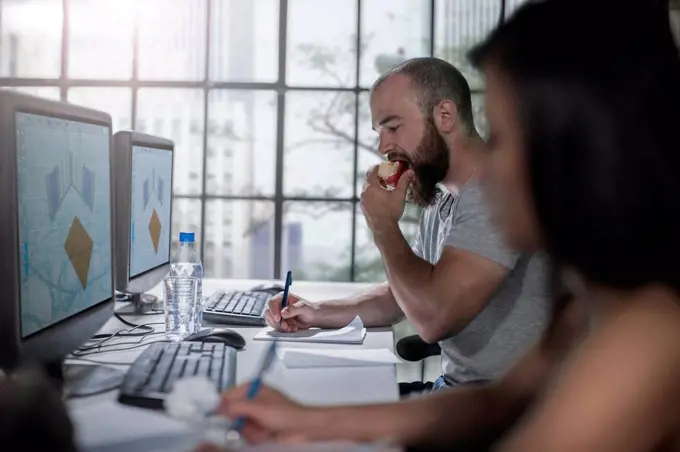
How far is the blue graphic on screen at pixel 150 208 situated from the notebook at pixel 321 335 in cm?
33

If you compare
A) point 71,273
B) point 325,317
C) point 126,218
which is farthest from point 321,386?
point 126,218

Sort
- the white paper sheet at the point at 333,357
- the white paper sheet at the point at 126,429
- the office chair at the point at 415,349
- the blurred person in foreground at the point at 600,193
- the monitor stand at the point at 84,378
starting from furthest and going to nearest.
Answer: the office chair at the point at 415,349, the white paper sheet at the point at 333,357, the monitor stand at the point at 84,378, the white paper sheet at the point at 126,429, the blurred person in foreground at the point at 600,193

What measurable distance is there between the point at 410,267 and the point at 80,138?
0.72 m

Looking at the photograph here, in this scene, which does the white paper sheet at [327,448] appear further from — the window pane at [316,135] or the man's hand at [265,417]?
the window pane at [316,135]

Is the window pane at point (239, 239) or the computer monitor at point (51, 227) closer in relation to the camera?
the computer monitor at point (51, 227)

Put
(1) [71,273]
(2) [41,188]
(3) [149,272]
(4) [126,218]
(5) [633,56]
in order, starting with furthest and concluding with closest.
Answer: (3) [149,272]
(4) [126,218]
(1) [71,273]
(2) [41,188]
(5) [633,56]

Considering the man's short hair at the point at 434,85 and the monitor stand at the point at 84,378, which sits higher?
the man's short hair at the point at 434,85

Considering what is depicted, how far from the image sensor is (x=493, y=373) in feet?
5.02

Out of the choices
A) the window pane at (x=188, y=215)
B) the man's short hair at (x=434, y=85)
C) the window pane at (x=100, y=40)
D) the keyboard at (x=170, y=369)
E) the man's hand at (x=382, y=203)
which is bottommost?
the keyboard at (x=170, y=369)

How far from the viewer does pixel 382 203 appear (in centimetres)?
170

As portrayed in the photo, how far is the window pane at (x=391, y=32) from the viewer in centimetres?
271

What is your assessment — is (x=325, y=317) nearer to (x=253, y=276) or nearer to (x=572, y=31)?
(x=572, y=31)

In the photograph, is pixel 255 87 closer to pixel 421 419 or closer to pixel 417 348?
pixel 417 348

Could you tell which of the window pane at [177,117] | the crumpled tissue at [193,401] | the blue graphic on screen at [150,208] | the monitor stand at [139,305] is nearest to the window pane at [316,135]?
the window pane at [177,117]
